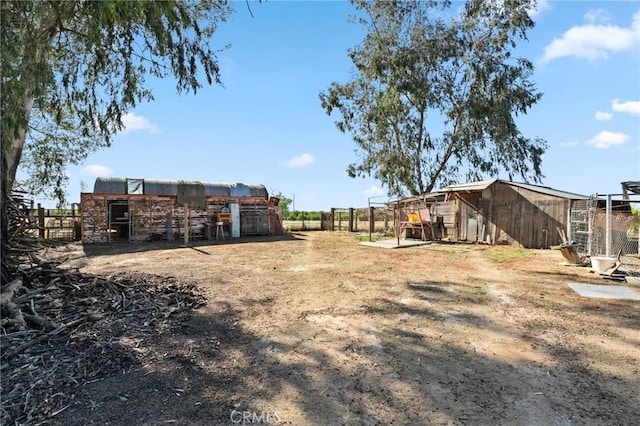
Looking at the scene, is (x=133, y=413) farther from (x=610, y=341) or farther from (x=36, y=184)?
(x=36, y=184)

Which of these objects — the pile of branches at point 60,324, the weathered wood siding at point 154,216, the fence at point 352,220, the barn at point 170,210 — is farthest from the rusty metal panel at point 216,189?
the pile of branches at point 60,324

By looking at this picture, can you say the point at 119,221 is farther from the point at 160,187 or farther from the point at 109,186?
the point at 160,187

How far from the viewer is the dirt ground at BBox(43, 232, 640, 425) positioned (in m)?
2.76

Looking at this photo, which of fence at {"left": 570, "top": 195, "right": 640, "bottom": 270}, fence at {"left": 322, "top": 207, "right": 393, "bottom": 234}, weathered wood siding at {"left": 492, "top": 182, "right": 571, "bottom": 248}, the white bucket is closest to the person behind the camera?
the white bucket

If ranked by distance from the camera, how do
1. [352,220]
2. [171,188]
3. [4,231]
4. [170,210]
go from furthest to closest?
[352,220]
[171,188]
[170,210]
[4,231]

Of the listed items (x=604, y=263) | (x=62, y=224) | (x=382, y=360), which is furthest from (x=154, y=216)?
(x=604, y=263)

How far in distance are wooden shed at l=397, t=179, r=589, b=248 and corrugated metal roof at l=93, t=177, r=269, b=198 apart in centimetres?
843

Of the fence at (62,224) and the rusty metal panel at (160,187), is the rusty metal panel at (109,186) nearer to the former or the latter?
the rusty metal panel at (160,187)

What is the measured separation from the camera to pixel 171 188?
17.9m

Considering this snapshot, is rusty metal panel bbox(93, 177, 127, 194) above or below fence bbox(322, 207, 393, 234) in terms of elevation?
above

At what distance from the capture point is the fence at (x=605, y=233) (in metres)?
9.07

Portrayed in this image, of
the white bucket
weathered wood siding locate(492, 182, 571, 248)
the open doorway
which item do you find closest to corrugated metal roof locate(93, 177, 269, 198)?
the open doorway

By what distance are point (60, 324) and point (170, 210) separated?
47.4 feet

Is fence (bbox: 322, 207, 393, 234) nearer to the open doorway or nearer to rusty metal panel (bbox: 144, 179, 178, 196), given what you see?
rusty metal panel (bbox: 144, 179, 178, 196)
